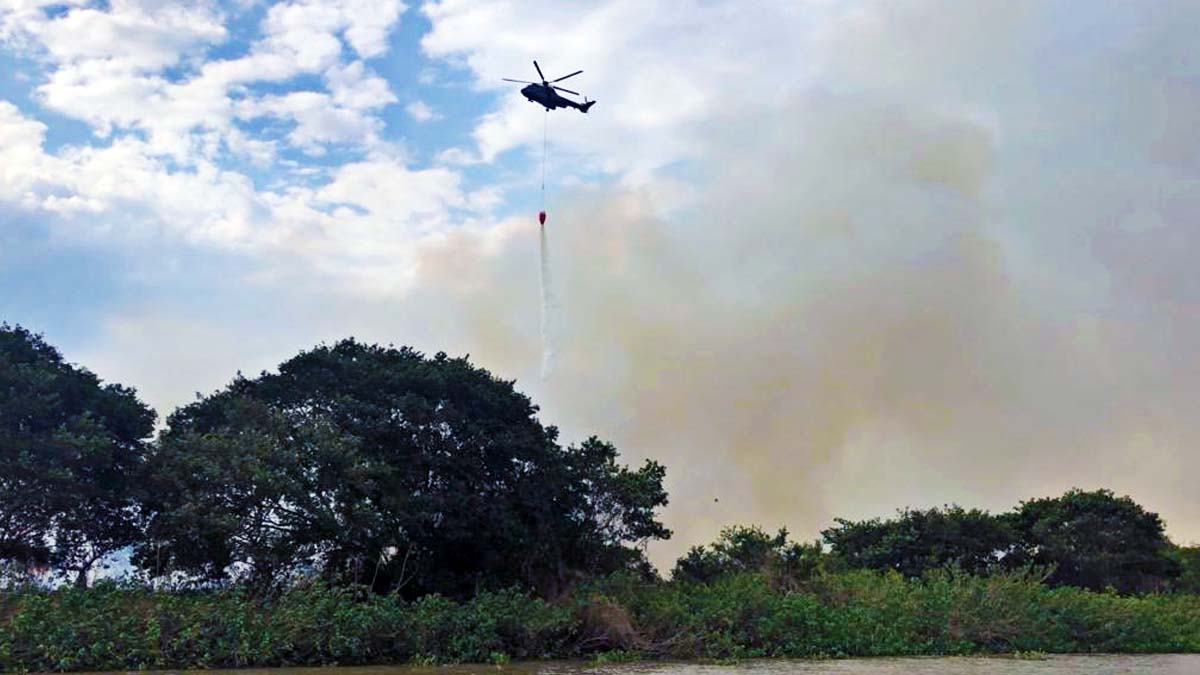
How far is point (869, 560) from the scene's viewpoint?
4538cm

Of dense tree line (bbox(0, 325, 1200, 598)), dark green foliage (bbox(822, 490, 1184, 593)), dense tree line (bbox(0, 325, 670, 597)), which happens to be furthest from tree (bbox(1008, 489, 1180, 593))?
dense tree line (bbox(0, 325, 670, 597))

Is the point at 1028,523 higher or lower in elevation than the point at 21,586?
higher

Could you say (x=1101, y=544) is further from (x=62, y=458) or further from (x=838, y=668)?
(x=62, y=458)

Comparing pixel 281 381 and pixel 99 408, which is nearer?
pixel 99 408

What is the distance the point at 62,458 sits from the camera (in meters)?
26.4

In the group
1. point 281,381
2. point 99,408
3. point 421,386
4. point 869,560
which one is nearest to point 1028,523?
point 869,560

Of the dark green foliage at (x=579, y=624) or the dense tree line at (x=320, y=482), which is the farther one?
the dense tree line at (x=320, y=482)

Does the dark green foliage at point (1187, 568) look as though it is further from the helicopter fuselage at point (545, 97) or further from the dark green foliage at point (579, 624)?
the helicopter fuselage at point (545, 97)

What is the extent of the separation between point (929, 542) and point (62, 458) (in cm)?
3383

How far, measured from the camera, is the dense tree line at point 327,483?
86.4 ft

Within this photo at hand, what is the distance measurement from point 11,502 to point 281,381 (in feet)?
25.4

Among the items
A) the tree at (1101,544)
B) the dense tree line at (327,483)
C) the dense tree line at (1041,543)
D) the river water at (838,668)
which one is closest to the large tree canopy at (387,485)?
the dense tree line at (327,483)

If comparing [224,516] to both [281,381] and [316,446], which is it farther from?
[281,381]

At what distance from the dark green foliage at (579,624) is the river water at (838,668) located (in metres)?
0.83
